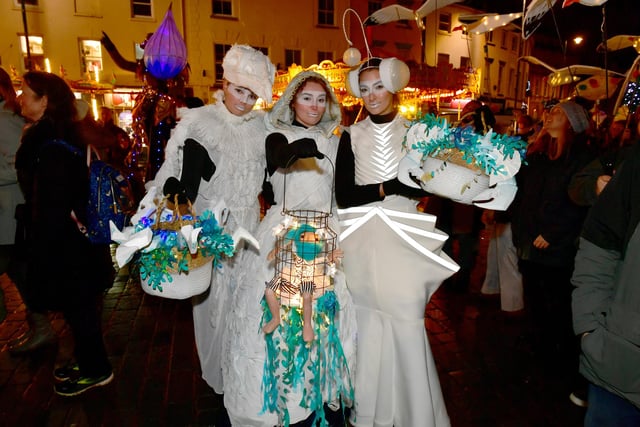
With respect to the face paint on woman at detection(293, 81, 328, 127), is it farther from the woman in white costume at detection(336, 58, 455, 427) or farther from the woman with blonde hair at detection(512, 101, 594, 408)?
the woman with blonde hair at detection(512, 101, 594, 408)

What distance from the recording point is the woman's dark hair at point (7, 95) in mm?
3627

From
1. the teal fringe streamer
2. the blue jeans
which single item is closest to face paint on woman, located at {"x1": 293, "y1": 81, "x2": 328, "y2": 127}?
the teal fringe streamer

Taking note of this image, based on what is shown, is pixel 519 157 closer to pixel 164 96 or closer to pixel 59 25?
pixel 164 96

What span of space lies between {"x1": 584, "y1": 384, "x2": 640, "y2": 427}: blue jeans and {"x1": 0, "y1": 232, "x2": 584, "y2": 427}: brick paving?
122 cm

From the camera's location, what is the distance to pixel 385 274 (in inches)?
97.8

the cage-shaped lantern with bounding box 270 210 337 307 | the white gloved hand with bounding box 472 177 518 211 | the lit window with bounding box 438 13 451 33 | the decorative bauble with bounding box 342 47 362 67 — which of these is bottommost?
the cage-shaped lantern with bounding box 270 210 337 307

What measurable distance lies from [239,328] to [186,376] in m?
1.43

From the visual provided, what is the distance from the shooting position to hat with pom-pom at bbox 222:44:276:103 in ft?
8.81

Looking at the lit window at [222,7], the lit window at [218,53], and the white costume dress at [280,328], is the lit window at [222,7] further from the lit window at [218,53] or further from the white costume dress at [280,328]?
the white costume dress at [280,328]

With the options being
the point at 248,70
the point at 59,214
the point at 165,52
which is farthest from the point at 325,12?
the point at 59,214

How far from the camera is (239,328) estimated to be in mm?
2473

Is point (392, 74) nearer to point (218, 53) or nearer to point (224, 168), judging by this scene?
point (224, 168)

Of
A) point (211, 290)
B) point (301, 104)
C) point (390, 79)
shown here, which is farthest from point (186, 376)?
point (390, 79)

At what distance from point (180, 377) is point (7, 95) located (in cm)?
277
